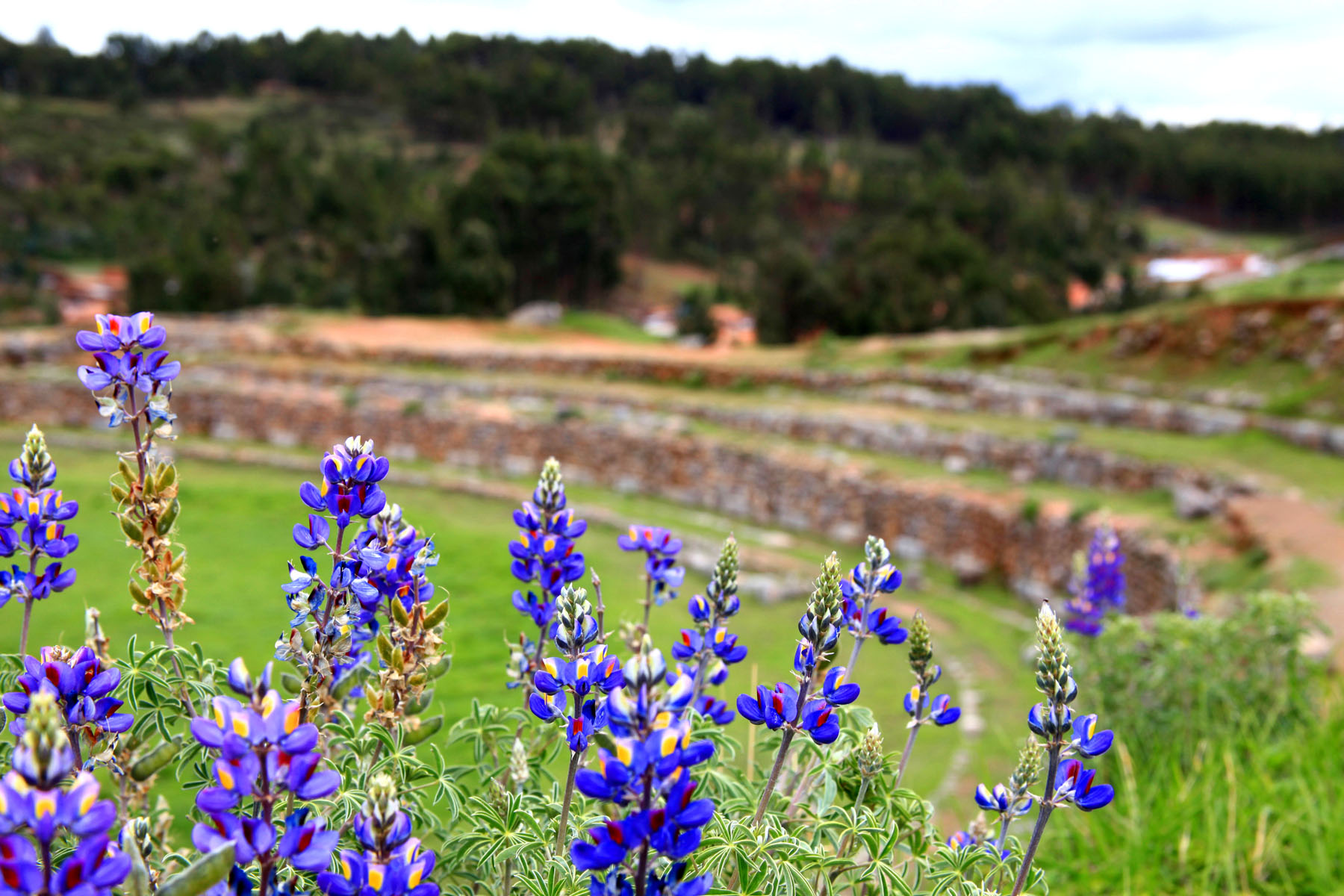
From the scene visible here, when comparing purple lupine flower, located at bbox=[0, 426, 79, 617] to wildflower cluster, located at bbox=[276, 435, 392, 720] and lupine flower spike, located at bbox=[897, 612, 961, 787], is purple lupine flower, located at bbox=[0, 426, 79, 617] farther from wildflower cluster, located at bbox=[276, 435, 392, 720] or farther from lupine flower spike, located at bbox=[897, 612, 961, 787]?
lupine flower spike, located at bbox=[897, 612, 961, 787]

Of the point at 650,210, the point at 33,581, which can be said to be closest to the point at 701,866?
the point at 33,581

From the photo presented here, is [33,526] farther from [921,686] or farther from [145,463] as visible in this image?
A: [921,686]

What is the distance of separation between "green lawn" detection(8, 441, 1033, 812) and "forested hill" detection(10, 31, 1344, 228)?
50.7 metres

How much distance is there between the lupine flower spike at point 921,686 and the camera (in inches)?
85.5

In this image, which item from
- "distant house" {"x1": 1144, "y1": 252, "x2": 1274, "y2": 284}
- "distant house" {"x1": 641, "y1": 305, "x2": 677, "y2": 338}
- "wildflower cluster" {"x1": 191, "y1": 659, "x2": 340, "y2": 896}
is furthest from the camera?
"distant house" {"x1": 1144, "y1": 252, "x2": 1274, "y2": 284}

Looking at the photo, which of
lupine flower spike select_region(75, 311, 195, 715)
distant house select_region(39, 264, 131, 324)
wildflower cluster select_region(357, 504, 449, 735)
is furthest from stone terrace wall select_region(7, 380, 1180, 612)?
distant house select_region(39, 264, 131, 324)

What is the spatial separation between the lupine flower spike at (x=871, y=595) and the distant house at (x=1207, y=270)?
4092cm

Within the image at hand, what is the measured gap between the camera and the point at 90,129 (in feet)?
211

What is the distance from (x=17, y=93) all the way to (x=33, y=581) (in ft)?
302

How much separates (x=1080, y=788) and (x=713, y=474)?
13919mm

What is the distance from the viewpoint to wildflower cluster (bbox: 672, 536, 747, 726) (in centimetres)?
218

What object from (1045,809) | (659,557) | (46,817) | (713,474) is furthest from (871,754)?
(713,474)

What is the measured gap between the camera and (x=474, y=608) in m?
8.48

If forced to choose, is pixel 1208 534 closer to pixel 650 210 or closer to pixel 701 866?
pixel 701 866
